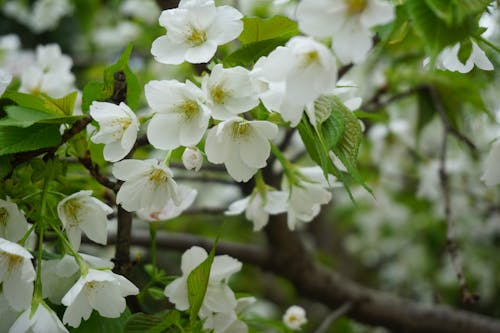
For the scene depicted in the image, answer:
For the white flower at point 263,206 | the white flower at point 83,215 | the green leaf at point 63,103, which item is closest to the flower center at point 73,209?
the white flower at point 83,215

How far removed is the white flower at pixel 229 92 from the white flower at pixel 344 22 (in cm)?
9

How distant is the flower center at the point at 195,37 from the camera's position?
55 cm

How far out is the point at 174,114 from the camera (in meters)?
0.53

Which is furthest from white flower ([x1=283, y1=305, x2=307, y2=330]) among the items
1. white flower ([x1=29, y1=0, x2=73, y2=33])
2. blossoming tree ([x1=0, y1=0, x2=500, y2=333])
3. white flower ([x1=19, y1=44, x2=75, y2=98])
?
white flower ([x1=29, y1=0, x2=73, y2=33])

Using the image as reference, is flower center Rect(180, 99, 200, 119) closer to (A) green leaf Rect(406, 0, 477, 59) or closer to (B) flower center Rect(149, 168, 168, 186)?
(B) flower center Rect(149, 168, 168, 186)

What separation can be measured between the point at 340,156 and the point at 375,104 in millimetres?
821

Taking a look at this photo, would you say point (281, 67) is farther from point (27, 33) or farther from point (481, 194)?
point (27, 33)

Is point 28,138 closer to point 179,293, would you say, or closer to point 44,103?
point 44,103

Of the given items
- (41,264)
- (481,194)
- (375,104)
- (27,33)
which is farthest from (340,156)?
(27,33)

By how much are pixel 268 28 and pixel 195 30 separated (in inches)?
2.7

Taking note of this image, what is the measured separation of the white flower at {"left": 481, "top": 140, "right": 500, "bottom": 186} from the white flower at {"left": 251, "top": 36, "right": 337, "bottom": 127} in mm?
262

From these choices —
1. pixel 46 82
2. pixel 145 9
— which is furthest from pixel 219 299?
pixel 145 9

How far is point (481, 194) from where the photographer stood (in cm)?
179

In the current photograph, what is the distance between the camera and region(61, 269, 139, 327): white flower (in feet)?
1.76
